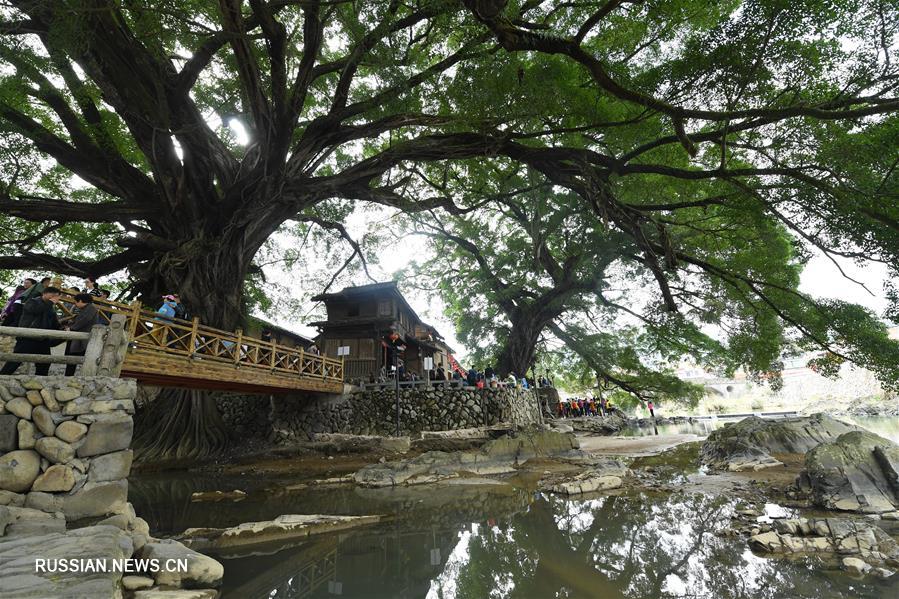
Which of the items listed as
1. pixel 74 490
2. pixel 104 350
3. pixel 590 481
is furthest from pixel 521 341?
pixel 74 490

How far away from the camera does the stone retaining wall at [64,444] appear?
143 inches

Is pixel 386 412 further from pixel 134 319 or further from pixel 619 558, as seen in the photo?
pixel 619 558

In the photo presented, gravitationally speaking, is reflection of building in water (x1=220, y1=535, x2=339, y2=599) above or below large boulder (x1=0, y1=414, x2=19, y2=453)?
below

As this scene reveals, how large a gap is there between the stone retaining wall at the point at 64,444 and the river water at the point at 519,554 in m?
1.61

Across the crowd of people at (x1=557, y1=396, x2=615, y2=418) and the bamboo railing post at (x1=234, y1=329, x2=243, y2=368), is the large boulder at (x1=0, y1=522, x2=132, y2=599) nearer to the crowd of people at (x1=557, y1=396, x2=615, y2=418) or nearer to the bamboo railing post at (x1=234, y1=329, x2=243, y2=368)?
the bamboo railing post at (x1=234, y1=329, x2=243, y2=368)

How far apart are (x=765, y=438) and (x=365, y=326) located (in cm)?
1624

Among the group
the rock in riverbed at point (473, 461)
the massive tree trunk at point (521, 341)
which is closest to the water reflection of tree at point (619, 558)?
the rock in riverbed at point (473, 461)

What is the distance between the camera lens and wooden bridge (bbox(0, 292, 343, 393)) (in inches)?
285

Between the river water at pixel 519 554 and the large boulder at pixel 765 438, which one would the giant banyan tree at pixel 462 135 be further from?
the river water at pixel 519 554

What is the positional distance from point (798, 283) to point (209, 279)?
19674 millimetres

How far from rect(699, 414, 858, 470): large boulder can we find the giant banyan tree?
226 centimetres

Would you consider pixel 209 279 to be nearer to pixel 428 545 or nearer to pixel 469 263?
pixel 428 545

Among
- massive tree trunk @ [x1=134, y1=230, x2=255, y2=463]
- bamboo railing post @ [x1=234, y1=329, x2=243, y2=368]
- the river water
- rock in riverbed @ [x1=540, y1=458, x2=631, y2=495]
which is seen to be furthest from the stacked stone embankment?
massive tree trunk @ [x1=134, y1=230, x2=255, y2=463]

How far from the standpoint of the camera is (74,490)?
3.83 m
